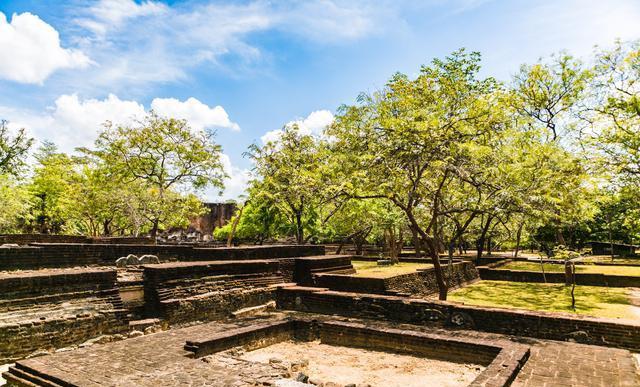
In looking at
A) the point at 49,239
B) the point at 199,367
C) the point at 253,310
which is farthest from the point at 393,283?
the point at 49,239

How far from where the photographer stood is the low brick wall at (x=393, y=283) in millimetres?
13617

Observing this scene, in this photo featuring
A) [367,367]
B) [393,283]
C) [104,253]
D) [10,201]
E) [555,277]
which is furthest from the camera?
[10,201]

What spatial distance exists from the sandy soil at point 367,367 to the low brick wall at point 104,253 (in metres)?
6.95

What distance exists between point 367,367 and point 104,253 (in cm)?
1054

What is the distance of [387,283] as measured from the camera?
1359cm

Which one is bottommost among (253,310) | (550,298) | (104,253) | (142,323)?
(550,298)

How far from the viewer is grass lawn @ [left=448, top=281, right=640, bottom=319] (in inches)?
471

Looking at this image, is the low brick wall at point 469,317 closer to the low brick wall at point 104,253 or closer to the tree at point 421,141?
the tree at point 421,141

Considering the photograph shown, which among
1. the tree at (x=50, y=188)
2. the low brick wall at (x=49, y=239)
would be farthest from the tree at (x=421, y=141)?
the tree at (x=50, y=188)

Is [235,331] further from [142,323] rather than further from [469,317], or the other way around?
[469,317]

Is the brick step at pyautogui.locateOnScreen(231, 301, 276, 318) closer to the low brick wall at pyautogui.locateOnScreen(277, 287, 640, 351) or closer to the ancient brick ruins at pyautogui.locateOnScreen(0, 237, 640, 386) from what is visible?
the ancient brick ruins at pyautogui.locateOnScreen(0, 237, 640, 386)

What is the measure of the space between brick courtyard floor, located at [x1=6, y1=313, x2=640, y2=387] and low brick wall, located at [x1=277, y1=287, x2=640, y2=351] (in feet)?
1.46

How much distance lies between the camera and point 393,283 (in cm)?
1404

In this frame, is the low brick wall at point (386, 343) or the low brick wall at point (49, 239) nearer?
the low brick wall at point (386, 343)
